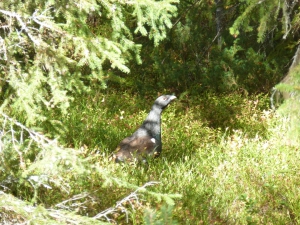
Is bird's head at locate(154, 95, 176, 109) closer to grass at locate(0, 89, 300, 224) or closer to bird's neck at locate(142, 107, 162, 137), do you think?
bird's neck at locate(142, 107, 162, 137)

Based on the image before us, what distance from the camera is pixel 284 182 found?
5992mm

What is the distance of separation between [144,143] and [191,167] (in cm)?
74

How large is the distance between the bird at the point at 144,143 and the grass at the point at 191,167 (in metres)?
0.19

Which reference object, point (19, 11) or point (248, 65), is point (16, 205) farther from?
point (248, 65)

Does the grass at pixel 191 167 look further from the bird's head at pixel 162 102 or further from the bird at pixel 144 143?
the bird's head at pixel 162 102

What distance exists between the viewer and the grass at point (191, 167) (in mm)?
5082

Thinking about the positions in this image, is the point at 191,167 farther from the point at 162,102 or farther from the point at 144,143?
the point at 162,102

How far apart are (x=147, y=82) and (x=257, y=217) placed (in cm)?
563

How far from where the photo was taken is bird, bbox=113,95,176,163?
670 centimetres

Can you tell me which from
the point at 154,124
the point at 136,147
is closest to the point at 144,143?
the point at 136,147

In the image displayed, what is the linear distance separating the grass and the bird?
187 millimetres

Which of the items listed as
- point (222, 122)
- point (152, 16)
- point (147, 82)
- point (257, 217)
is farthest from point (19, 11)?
point (147, 82)

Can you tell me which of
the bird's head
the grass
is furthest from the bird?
the grass

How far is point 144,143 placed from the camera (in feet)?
22.8
